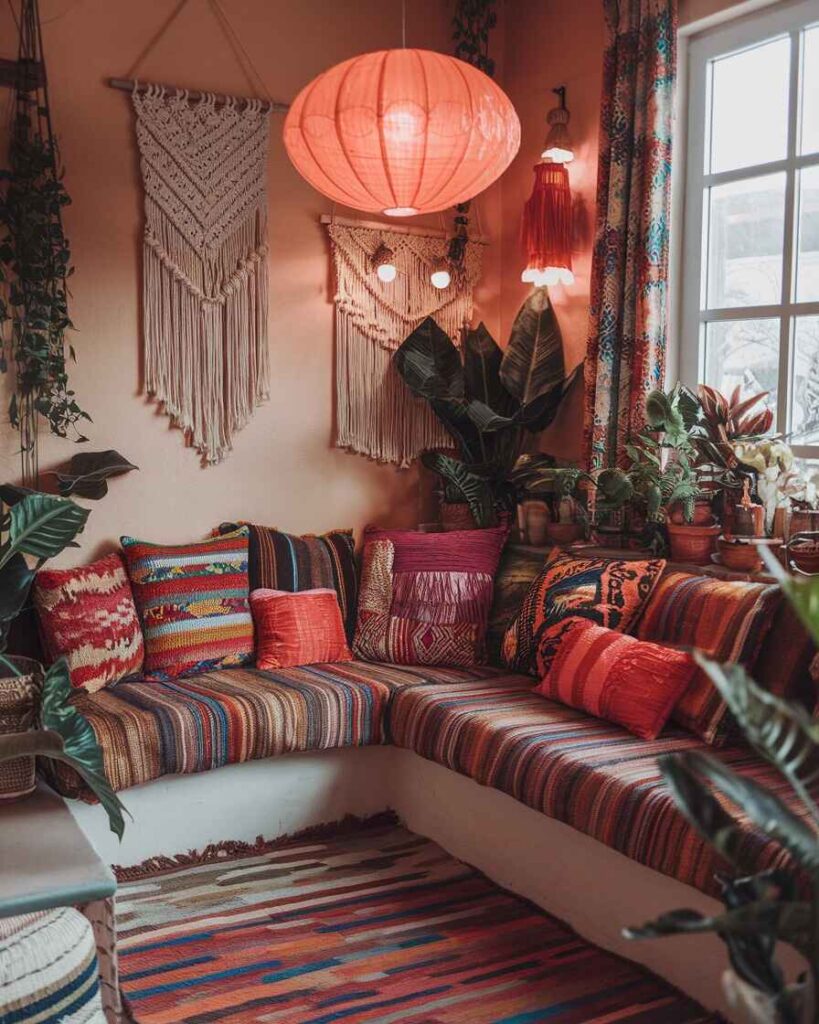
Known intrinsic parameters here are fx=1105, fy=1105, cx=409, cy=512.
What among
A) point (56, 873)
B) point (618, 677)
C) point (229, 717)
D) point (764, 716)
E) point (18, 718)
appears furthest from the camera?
point (229, 717)

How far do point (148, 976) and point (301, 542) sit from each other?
1.75 metres

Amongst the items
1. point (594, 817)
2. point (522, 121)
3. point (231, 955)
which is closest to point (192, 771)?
point (231, 955)

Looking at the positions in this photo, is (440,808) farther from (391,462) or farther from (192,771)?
(391,462)

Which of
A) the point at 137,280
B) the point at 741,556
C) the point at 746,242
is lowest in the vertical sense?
the point at 741,556

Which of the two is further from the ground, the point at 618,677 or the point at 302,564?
the point at 302,564

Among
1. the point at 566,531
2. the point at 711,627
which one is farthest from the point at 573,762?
the point at 566,531

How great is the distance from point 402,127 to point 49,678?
1.54 metres

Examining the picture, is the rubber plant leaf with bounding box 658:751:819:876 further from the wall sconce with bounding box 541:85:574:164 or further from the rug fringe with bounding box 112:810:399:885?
the wall sconce with bounding box 541:85:574:164

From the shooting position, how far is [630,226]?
368 centimetres

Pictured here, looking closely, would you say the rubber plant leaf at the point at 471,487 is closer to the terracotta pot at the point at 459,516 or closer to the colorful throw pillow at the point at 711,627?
the terracotta pot at the point at 459,516

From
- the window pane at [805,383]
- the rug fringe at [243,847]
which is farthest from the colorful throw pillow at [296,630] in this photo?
the window pane at [805,383]

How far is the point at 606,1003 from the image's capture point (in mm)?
2455

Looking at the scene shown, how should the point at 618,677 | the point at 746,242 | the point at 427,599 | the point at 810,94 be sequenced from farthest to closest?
the point at 427,599 < the point at 746,242 < the point at 810,94 < the point at 618,677

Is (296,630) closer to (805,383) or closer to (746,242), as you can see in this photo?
(805,383)
